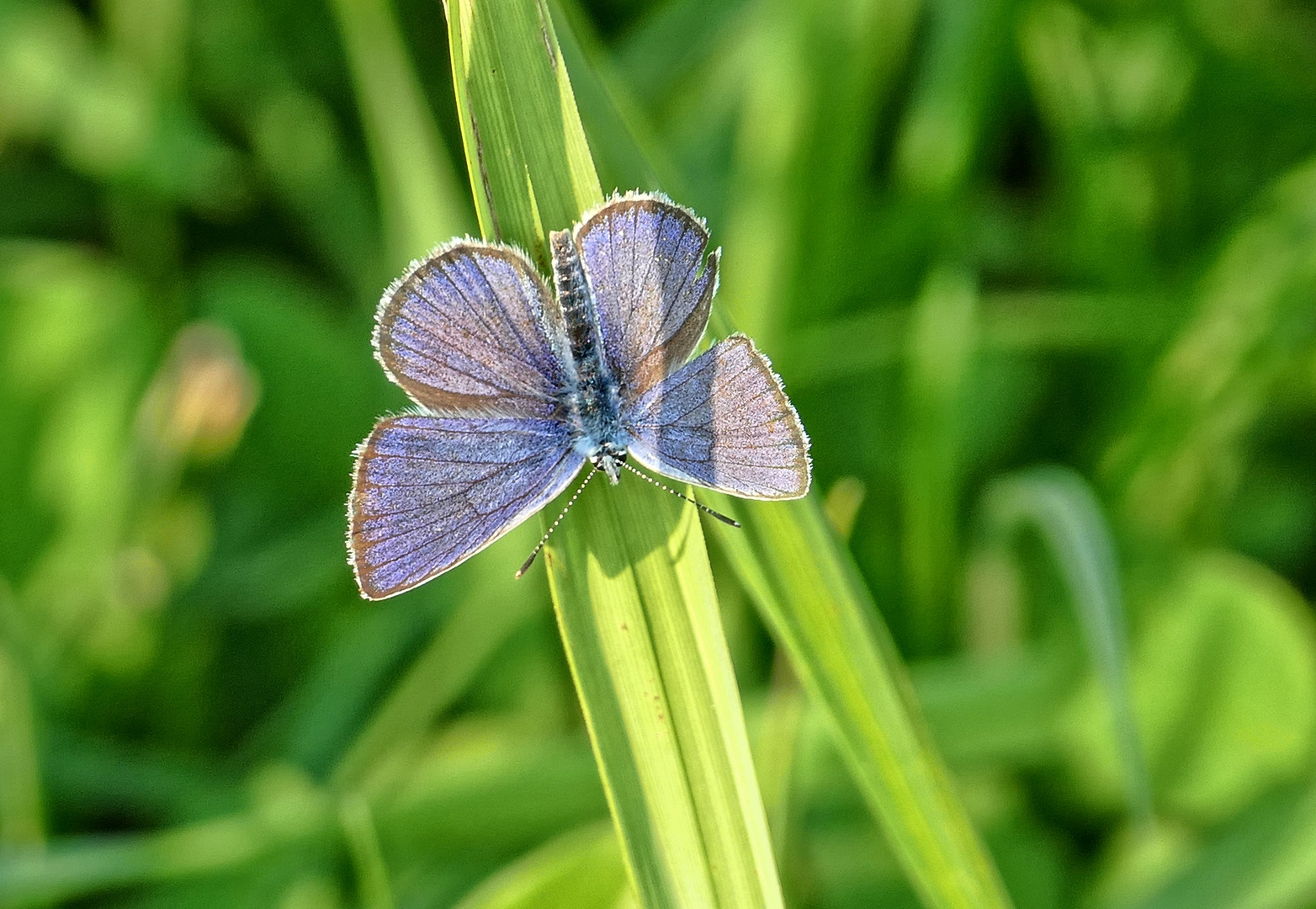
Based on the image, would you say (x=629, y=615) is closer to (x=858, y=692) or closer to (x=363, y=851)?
(x=858, y=692)

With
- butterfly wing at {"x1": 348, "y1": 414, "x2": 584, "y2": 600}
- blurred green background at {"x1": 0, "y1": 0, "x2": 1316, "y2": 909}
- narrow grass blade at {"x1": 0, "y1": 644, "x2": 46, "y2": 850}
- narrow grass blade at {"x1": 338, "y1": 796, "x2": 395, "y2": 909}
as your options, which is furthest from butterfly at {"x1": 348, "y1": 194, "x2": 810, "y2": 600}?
narrow grass blade at {"x1": 0, "y1": 644, "x2": 46, "y2": 850}

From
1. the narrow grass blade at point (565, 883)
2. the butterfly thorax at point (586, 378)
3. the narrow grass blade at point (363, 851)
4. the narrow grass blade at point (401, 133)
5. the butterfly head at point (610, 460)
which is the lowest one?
the narrow grass blade at point (565, 883)

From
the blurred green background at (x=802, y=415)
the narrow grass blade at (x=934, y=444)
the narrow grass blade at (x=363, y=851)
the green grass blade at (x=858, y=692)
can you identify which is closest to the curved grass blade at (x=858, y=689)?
the green grass blade at (x=858, y=692)

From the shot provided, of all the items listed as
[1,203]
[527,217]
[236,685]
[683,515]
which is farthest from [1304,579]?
[1,203]

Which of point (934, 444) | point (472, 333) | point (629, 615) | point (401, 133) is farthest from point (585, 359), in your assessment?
point (401, 133)

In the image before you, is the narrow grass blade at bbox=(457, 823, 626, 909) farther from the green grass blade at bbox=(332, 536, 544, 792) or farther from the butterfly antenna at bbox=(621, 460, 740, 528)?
the green grass blade at bbox=(332, 536, 544, 792)

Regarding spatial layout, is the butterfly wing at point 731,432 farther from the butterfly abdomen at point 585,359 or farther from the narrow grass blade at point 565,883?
the narrow grass blade at point 565,883

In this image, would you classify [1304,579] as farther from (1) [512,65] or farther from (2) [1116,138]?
(1) [512,65]
